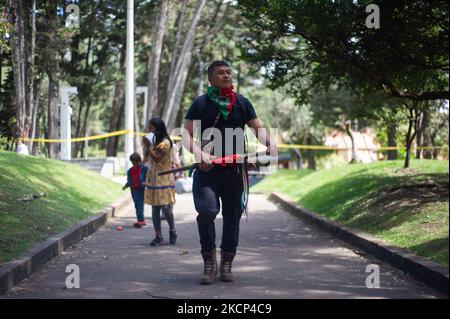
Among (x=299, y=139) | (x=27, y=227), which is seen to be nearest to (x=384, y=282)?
(x=27, y=227)

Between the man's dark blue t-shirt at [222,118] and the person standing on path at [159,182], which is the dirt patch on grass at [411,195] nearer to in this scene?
the person standing on path at [159,182]

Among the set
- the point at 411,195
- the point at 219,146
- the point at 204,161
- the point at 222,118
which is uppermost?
the point at 222,118

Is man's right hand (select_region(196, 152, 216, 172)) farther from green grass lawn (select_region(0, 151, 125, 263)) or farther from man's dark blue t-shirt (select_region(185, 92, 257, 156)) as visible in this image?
green grass lawn (select_region(0, 151, 125, 263))

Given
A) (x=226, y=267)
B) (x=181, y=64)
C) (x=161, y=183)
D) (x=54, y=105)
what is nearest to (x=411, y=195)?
(x=161, y=183)

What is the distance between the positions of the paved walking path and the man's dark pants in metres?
0.47

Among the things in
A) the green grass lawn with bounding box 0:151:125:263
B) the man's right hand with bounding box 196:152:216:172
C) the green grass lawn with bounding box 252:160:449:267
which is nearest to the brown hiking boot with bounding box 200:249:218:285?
the man's right hand with bounding box 196:152:216:172

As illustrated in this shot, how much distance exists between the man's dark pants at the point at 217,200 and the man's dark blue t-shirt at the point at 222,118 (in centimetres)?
26

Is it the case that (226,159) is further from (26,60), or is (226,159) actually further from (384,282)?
(26,60)

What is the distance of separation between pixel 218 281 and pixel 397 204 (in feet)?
16.1

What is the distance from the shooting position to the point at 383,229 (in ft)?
33.9

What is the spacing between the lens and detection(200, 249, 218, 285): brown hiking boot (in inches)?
285

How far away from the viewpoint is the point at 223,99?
7.25m

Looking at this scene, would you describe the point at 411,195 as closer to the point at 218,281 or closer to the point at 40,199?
the point at 218,281

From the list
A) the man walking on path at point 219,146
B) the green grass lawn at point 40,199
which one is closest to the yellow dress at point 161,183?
the green grass lawn at point 40,199
